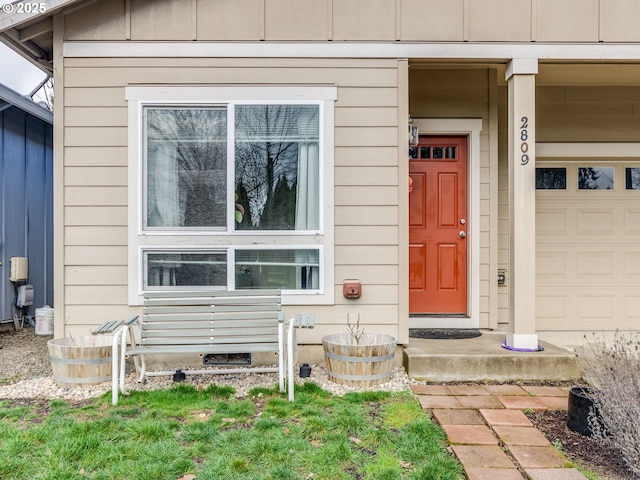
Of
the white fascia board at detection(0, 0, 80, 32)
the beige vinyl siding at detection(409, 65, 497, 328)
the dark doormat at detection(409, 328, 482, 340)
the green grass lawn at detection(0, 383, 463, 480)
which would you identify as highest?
the white fascia board at detection(0, 0, 80, 32)

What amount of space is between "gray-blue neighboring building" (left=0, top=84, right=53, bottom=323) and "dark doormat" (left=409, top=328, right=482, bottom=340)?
4.42 meters

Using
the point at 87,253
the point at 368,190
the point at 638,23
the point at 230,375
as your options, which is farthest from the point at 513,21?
the point at 87,253

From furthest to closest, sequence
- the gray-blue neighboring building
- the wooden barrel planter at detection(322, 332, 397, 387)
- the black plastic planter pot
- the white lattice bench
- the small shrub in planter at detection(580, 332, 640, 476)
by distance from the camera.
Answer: the gray-blue neighboring building < the wooden barrel planter at detection(322, 332, 397, 387) < the white lattice bench < the black plastic planter pot < the small shrub in planter at detection(580, 332, 640, 476)

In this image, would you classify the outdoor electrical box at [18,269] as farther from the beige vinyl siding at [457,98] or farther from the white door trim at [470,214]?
the beige vinyl siding at [457,98]

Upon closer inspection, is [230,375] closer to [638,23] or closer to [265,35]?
[265,35]

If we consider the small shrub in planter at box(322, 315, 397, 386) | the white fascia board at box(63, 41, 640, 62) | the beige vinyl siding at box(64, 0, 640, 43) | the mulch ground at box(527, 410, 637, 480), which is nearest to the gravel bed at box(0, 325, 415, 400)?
the small shrub in planter at box(322, 315, 397, 386)

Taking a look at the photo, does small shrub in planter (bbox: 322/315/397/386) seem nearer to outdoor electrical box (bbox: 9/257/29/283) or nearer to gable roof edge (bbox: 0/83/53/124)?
outdoor electrical box (bbox: 9/257/29/283)

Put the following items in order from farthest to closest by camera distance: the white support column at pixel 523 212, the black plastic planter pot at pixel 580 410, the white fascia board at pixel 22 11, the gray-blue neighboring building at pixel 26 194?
the gray-blue neighboring building at pixel 26 194 → the white support column at pixel 523 212 → the white fascia board at pixel 22 11 → the black plastic planter pot at pixel 580 410

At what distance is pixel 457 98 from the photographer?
14.1 feet

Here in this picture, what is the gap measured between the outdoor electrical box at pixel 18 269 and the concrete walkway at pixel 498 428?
4.44 meters

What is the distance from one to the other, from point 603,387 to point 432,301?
2151mm

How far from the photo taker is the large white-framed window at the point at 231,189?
11.7 feet

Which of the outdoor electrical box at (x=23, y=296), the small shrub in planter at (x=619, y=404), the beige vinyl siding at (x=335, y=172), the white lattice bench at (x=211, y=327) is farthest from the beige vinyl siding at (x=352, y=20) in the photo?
the outdoor electrical box at (x=23, y=296)

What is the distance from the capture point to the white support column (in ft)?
11.4
